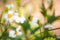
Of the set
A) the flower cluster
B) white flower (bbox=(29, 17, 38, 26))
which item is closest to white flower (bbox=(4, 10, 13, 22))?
the flower cluster

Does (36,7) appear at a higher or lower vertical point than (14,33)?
higher

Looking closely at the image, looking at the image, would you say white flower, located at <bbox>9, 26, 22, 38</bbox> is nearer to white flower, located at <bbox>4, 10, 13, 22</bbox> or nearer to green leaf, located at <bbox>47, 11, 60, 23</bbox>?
white flower, located at <bbox>4, 10, 13, 22</bbox>

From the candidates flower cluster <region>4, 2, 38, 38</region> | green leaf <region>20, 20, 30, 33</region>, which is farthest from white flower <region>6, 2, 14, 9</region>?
green leaf <region>20, 20, 30, 33</region>

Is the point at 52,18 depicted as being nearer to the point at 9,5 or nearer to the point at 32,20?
the point at 32,20

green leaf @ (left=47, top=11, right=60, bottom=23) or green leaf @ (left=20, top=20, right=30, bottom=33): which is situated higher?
green leaf @ (left=47, top=11, right=60, bottom=23)

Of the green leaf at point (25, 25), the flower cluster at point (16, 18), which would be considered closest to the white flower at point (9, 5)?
the flower cluster at point (16, 18)

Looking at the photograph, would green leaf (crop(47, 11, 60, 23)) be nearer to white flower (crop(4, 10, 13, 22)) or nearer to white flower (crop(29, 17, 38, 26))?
white flower (crop(29, 17, 38, 26))

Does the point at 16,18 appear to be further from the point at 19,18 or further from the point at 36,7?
the point at 36,7

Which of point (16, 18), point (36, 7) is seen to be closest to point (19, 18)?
point (16, 18)

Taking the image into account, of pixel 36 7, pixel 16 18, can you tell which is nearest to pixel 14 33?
pixel 16 18

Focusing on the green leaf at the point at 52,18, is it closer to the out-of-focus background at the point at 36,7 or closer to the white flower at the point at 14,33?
the out-of-focus background at the point at 36,7

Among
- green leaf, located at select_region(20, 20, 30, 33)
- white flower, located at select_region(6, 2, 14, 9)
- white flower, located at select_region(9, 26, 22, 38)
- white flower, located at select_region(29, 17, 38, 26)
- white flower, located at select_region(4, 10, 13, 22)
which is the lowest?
white flower, located at select_region(9, 26, 22, 38)

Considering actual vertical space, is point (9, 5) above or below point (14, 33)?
above

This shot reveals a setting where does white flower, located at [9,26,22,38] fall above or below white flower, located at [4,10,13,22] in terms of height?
below
